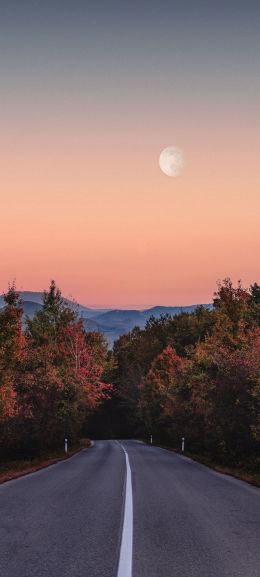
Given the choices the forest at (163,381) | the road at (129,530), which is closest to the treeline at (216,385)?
the forest at (163,381)

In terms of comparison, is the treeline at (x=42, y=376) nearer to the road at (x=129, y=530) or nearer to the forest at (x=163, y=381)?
the forest at (x=163, y=381)

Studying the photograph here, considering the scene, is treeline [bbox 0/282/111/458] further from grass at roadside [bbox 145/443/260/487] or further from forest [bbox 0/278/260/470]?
grass at roadside [bbox 145/443/260/487]

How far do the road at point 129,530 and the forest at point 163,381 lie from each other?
9.55m

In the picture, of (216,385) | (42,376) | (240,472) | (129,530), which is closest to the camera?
(129,530)

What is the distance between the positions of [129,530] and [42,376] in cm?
3038

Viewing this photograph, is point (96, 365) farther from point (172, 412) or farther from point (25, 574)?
point (25, 574)

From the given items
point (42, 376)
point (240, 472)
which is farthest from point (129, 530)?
point (42, 376)

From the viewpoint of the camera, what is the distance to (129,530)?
9031 millimetres

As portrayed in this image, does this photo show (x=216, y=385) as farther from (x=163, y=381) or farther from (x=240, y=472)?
(x=163, y=381)

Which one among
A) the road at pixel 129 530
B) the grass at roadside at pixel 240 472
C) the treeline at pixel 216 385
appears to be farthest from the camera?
the treeline at pixel 216 385

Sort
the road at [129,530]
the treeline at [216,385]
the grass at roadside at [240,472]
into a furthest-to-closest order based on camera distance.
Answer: the treeline at [216,385] < the grass at roadside at [240,472] < the road at [129,530]

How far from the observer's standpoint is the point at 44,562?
6.76 m

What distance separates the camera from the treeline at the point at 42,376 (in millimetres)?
27859

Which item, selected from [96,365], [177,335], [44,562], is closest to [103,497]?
[44,562]
